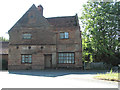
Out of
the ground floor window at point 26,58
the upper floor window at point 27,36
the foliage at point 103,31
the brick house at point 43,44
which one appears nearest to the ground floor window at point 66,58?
the brick house at point 43,44

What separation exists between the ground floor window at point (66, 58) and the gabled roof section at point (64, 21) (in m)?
4.99

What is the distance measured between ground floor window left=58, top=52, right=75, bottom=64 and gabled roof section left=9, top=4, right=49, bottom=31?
19.5 ft

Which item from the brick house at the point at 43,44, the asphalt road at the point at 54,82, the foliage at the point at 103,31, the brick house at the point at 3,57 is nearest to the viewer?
the asphalt road at the point at 54,82

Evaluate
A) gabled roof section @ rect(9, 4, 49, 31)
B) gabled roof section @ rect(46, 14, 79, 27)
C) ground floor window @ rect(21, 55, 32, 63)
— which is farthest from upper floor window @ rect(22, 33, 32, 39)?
gabled roof section @ rect(46, 14, 79, 27)

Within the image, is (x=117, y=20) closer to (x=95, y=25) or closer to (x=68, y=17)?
(x=95, y=25)

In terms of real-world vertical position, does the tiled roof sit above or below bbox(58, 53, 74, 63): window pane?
above

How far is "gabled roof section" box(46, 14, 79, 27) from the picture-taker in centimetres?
2438

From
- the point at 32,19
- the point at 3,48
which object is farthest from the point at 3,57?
the point at 32,19

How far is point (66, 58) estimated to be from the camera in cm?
2316

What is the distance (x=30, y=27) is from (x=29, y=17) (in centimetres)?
193

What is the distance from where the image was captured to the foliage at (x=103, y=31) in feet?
70.6

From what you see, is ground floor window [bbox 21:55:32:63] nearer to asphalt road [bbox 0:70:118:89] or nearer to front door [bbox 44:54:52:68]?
front door [bbox 44:54:52:68]

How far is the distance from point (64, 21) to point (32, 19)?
5698mm

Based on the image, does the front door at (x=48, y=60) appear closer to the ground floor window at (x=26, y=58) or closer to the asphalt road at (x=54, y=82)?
the ground floor window at (x=26, y=58)
